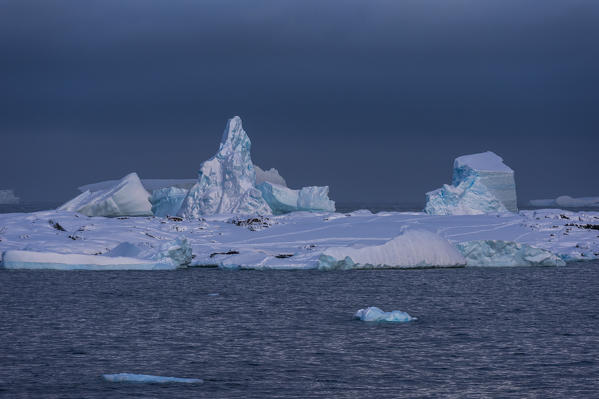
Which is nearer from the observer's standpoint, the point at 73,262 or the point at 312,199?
the point at 73,262

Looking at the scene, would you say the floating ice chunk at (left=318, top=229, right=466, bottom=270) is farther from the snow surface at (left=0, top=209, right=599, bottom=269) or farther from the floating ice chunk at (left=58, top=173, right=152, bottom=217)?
the floating ice chunk at (left=58, top=173, right=152, bottom=217)

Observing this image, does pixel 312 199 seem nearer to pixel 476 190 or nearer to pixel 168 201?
pixel 168 201

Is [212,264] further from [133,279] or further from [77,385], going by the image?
[77,385]

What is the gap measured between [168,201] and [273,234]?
1784cm

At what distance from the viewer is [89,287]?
102 ft

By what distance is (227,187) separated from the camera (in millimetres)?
54062

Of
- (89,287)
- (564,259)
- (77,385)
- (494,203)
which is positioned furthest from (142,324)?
(494,203)

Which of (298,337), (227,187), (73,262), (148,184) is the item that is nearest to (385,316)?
(298,337)

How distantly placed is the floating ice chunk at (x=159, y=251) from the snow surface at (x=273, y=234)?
1124 millimetres

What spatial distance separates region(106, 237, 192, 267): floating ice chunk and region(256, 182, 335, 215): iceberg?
2164cm

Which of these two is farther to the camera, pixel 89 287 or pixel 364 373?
pixel 89 287

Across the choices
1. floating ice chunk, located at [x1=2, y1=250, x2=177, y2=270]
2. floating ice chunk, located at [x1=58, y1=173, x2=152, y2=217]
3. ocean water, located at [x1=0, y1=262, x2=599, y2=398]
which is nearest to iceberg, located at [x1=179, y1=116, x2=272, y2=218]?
floating ice chunk, located at [x1=58, y1=173, x2=152, y2=217]

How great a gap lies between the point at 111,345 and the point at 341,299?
10516 mm

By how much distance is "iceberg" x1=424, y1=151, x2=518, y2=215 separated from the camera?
56.7 meters
